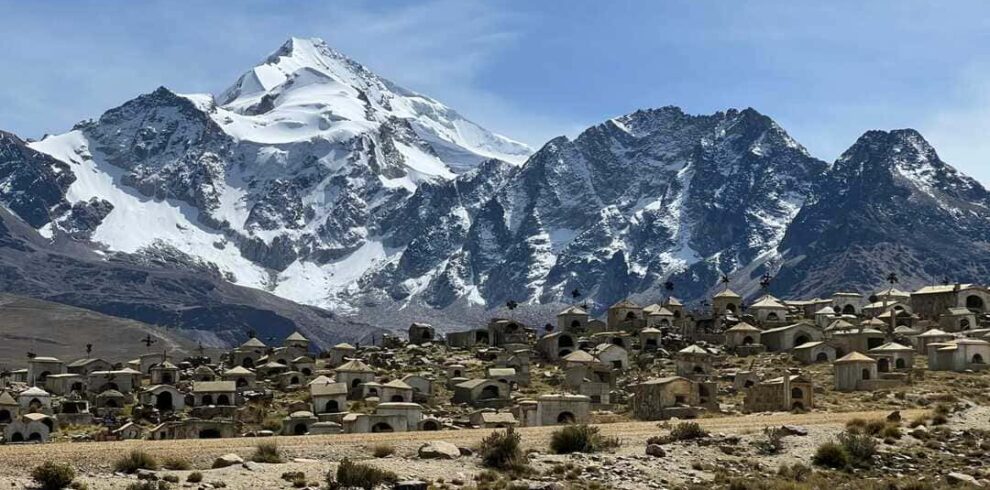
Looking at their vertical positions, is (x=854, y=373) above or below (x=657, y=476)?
above

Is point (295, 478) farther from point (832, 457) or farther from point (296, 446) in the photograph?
point (832, 457)

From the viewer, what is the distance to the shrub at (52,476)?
133 feet

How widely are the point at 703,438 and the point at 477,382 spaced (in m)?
44.7

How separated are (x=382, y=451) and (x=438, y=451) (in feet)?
5.67

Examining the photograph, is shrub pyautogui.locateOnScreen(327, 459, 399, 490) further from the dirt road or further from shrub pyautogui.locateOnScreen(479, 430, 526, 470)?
shrub pyautogui.locateOnScreen(479, 430, 526, 470)

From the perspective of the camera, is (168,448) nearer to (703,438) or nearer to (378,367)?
(703,438)

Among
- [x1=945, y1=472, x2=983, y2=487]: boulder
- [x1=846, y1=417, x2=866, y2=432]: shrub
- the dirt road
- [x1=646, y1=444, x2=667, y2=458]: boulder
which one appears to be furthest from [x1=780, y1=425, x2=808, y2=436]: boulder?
[x1=945, y1=472, x2=983, y2=487]: boulder

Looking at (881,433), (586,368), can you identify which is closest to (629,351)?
(586,368)

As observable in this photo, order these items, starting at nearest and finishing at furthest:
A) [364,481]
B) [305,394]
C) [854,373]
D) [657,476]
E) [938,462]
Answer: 1. [364,481]
2. [657,476]
3. [938,462]
4. [854,373]
5. [305,394]

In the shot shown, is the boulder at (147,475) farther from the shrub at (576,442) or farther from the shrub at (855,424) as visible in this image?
the shrub at (855,424)

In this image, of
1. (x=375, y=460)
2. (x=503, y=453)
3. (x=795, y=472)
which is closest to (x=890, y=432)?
(x=795, y=472)

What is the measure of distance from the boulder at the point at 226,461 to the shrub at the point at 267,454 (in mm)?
642

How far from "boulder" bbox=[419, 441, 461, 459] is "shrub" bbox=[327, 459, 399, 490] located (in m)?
3.80

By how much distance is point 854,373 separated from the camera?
85.8 meters
